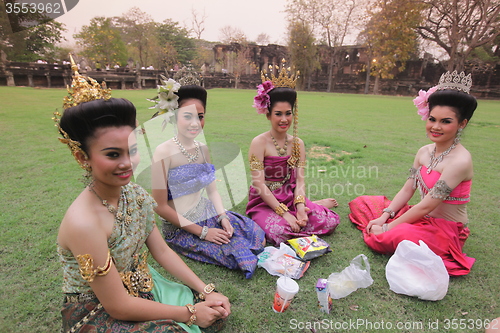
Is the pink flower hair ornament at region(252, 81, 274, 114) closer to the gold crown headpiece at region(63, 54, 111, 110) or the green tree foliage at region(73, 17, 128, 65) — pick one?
the gold crown headpiece at region(63, 54, 111, 110)

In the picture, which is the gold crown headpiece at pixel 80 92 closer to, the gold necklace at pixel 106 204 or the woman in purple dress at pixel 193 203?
the gold necklace at pixel 106 204

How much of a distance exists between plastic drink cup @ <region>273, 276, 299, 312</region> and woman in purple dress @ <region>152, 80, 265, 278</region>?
1.37 ft

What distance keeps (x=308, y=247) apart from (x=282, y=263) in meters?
0.33

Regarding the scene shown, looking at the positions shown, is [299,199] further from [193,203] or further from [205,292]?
[205,292]

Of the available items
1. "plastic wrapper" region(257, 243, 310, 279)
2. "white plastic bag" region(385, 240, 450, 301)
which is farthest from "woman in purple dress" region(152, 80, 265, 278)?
"white plastic bag" region(385, 240, 450, 301)

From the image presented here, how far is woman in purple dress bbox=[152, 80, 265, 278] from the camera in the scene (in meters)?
2.63

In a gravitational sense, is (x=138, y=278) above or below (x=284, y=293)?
above

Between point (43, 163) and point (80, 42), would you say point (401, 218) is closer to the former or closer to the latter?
point (43, 163)

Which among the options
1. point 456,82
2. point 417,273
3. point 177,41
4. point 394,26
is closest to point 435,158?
point 456,82

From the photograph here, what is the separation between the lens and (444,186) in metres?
2.71

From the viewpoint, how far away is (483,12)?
65.2 feet

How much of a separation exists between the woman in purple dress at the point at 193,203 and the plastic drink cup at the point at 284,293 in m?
0.42

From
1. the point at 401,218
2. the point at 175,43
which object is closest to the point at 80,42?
the point at 175,43

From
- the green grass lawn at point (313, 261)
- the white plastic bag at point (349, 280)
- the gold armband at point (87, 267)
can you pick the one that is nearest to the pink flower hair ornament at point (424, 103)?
the green grass lawn at point (313, 261)
